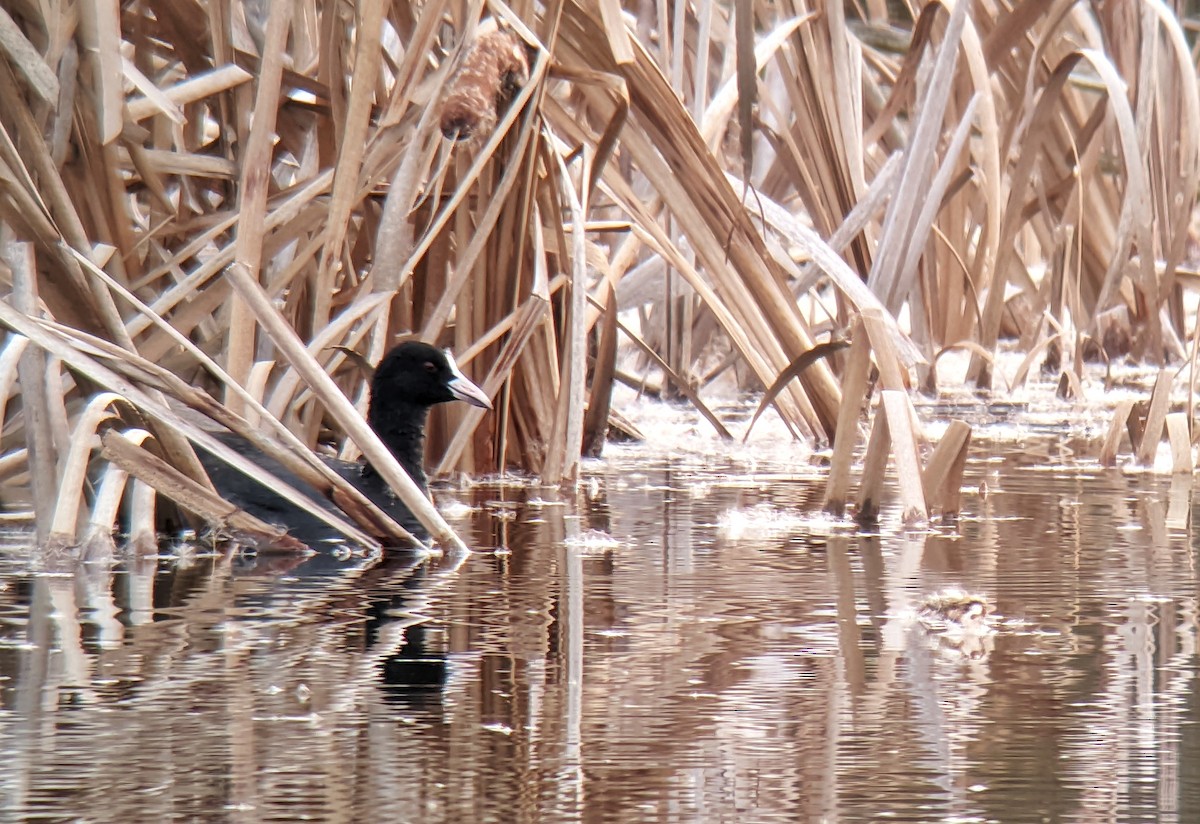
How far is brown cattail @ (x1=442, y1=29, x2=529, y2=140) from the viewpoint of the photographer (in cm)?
394

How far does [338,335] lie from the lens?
4051mm

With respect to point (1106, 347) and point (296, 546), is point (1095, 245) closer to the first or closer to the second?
point (1106, 347)

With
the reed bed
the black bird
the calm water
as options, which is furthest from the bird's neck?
the calm water

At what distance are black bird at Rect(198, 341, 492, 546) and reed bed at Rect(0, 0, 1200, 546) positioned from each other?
0.09m

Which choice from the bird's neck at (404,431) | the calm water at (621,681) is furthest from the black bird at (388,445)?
the calm water at (621,681)

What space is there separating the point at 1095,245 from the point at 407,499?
3.63 m

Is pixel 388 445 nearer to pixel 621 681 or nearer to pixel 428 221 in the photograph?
pixel 428 221

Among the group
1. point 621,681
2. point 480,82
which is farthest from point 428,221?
point 621,681

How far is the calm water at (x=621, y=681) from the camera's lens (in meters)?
1.91

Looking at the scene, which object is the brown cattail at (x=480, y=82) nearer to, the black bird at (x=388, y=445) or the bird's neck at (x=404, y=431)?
the black bird at (x=388, y=445)

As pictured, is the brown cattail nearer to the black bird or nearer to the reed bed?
the reed bed

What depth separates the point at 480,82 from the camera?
3936 mm

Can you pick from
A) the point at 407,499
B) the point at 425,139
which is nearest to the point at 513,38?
the point at 425,139

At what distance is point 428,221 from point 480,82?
43cm
